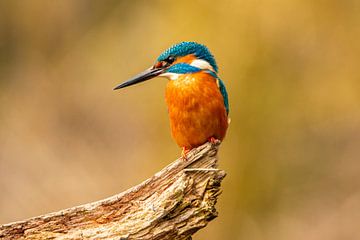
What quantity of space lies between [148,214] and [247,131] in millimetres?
3602

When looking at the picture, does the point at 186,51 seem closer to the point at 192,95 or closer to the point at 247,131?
the point at 192,95

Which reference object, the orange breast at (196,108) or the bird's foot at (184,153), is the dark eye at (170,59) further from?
the bird's foot at (184,153)

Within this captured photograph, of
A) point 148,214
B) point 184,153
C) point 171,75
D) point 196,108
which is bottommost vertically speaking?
point 148,214

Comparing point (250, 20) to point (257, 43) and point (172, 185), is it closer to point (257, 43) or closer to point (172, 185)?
point (257, 43)

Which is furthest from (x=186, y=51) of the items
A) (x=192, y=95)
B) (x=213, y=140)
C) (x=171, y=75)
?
(x=213, y=140)

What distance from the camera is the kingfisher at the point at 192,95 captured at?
355 centimetres

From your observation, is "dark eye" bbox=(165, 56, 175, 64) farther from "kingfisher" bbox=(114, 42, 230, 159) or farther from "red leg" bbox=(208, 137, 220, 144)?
"red leg" bbox=(208, 137, 220, 144)

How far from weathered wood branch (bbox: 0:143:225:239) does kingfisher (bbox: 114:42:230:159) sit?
0.41 metres

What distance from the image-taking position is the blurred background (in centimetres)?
661

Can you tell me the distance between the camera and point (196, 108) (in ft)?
11.7

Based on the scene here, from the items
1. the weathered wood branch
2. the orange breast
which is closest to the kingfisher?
the orange breast

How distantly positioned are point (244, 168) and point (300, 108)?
90 centimetres

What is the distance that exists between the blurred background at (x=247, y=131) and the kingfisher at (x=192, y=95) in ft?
9.20

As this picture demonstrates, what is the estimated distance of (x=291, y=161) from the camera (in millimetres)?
6973
